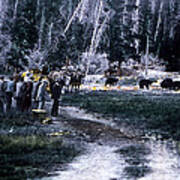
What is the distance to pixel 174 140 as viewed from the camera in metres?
15.2

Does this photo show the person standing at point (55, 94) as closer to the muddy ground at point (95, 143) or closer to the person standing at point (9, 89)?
the muddy ground at point (95, 143)

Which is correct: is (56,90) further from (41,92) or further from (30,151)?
(30,151)

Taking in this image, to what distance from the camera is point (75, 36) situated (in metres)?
68.8

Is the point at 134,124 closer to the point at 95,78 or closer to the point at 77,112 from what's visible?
the point at 77,112

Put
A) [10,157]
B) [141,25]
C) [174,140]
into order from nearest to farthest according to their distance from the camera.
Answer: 1. [10,157]
2. [174,140]
3. [141,25]

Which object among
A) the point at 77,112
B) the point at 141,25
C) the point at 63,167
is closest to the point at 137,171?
the point at 63,167

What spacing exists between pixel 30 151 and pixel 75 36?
5797 cm

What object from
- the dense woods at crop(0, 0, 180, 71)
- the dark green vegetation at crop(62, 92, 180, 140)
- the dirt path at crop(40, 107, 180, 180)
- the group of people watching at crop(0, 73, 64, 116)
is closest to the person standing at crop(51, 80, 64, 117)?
the group of people watching at crop(0, 73, 64, 116)

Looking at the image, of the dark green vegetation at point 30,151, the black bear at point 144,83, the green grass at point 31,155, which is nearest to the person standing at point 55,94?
the dark green vegetation at point 30,151

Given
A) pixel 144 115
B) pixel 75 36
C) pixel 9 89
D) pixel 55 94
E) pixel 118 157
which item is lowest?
pixel 118 157

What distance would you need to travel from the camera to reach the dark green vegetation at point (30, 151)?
9.60m

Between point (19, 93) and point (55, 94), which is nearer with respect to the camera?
point (19, 93)

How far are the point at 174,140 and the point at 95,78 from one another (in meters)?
46.3

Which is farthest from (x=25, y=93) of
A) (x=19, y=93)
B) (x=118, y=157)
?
(x=118, y=157)
